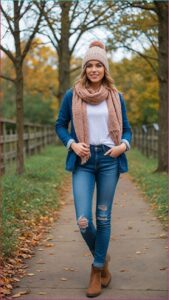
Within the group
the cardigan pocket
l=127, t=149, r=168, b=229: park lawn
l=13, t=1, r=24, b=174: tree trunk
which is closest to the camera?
the cardigan pocket

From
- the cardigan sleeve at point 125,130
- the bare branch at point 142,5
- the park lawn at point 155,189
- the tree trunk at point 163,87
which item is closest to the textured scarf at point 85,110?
the cardigan sleeve at point 125,130

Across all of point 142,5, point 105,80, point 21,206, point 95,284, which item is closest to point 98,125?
point 105,80

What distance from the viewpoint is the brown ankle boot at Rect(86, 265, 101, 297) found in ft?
13.8

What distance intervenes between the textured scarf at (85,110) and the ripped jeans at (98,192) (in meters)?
0.10

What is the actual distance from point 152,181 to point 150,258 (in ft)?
20.0

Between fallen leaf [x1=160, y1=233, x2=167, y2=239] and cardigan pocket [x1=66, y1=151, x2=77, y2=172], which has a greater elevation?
cardigan pocket [x1=66, y1=151, x2=77, y2=172]

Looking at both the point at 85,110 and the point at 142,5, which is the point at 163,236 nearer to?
the point at 85,110

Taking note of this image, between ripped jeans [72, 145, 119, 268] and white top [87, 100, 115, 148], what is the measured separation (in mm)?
50

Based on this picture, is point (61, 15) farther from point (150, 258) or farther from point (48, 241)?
point (150, 258)

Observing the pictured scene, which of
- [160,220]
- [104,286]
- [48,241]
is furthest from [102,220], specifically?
[160,220]

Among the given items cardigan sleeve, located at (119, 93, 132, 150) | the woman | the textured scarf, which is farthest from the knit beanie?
cardigan sleeve, located at (119, 93, 132, 150)

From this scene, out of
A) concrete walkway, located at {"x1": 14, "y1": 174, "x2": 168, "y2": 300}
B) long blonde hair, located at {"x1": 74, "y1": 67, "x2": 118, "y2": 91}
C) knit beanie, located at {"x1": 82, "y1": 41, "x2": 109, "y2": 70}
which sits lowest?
concrete walkway, located at {"x1": 14, "y1": 174, "x2": 168, "y2": 300}

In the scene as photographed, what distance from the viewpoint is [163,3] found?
11820 millimetres

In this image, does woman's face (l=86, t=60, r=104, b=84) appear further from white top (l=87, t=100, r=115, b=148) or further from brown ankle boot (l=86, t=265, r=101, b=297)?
brown ankle boot (l=86, t=265, r=101, b=297)
